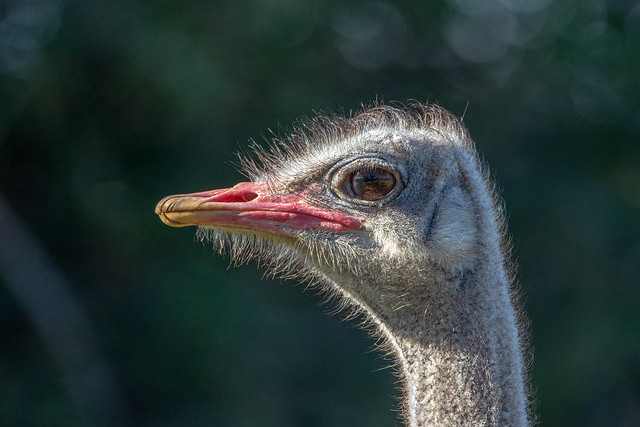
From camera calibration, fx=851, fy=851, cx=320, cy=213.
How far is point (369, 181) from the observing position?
2311mm

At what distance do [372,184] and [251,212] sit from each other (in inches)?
13.2

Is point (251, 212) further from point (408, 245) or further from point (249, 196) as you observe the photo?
point (408, 245)

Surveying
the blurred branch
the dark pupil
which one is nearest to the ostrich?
the dark pupil

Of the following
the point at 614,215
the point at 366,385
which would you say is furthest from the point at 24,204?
the point at 614,215

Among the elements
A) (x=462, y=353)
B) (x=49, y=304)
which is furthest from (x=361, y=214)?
(x=49, y=304)

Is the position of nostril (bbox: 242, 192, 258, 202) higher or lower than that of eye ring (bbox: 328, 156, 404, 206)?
lower

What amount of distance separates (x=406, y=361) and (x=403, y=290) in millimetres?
187

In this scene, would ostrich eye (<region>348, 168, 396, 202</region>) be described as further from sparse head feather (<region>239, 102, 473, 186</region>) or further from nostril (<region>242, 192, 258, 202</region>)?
nostril (<region>242, 192, 258, 202</region>)

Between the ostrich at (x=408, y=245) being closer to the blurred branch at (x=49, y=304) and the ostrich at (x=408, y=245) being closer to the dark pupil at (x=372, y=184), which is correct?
the dark pupil at (x=372, y=184)

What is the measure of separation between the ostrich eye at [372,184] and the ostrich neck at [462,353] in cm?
27

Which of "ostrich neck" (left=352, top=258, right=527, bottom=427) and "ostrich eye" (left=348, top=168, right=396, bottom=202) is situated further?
"ostrich eye" (left=348, top=168, right=396, bottom=202)

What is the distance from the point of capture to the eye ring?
7.52ft

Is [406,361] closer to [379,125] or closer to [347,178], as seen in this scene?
[347,178]

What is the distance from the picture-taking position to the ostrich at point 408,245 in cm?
212
